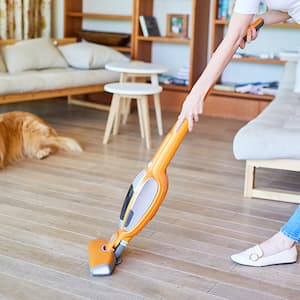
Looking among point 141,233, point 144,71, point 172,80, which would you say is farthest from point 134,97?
point 141,233

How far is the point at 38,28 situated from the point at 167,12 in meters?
1.27

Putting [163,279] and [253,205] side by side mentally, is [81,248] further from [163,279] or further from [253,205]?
[253,205]

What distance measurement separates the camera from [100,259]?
2035mm

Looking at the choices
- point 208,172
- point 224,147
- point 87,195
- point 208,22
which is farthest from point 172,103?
point 87,195

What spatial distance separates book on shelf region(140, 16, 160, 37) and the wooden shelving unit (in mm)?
218

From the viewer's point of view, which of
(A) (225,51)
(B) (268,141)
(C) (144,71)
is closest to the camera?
(A) (225,51)

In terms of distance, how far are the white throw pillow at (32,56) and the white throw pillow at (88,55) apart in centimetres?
8

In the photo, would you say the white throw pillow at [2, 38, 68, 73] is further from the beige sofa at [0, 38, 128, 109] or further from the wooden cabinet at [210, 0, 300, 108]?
the wooden cabinet at [210, 0, 300, 108]

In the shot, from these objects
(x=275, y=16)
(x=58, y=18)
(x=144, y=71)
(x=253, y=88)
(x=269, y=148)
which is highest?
(x=275, y=16)

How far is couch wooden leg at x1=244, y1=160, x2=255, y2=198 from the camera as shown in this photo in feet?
9.46

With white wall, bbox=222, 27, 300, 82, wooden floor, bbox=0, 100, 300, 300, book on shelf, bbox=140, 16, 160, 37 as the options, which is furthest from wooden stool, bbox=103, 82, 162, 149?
white wall, bbox=222, 27, 300, 82

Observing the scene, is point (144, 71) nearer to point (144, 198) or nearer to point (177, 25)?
point (177, 25)

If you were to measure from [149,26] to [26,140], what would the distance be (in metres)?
2.25

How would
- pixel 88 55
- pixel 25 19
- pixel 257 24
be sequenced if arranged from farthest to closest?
pixel 25 19, pixel 88 55, pixel 257 24
